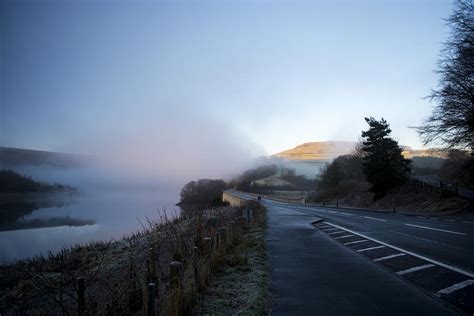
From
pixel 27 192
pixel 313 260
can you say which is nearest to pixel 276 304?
pixel 313 260

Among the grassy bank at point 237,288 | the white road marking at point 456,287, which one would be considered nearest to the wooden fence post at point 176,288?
Result: the grassy bank at point 237,288

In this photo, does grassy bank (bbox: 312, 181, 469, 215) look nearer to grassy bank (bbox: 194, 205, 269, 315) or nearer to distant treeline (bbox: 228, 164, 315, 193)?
grassy bank (bbox: 194, 205, 269, 315)

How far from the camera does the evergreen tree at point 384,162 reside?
41875 millimetres

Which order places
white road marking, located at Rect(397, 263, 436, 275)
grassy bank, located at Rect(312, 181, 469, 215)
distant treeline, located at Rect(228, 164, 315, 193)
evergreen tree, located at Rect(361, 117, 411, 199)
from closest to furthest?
white road marking, located at Rect(397, 263, 436, 275), grassy bank, located at Rect(312, 181, 469, 215), evergreen tree, located at Rect(361, 117, 411, 199), distant treeline, located at Rect(228, 164, 315, 193)

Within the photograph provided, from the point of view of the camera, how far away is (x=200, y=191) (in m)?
102

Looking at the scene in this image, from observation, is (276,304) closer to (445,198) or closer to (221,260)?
(221,260)

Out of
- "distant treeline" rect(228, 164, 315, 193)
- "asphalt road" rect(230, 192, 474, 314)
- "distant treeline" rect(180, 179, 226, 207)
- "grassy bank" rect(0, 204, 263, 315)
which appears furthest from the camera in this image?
"distant treeline" rect(228, 164, 315, 193)

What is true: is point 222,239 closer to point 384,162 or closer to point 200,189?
point 384,162

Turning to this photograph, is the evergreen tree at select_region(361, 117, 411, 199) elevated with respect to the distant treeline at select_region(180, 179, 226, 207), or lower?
elevated

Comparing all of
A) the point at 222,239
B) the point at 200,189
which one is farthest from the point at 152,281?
the point at 200,189

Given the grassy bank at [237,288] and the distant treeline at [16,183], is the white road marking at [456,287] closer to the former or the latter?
the grassy bank at [237,288]

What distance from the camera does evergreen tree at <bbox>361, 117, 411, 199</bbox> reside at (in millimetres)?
41875

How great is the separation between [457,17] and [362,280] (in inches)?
981

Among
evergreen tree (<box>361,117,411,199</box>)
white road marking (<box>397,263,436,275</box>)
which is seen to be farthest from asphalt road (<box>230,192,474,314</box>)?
evergreen tree (<box>361,117,411,199</box>)
